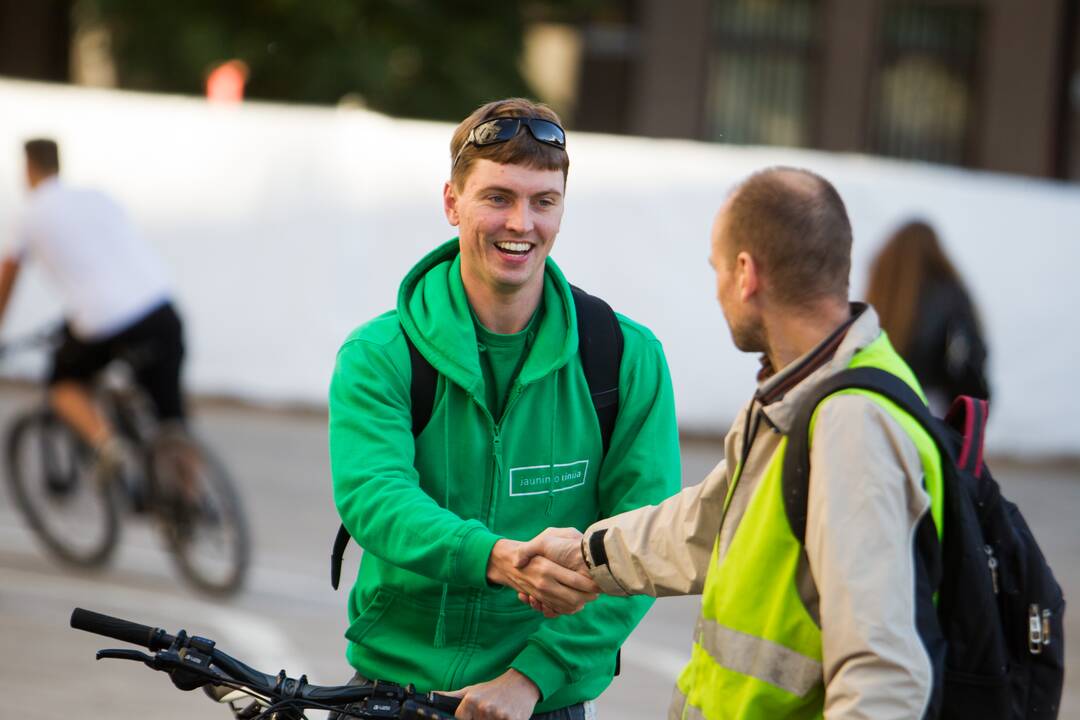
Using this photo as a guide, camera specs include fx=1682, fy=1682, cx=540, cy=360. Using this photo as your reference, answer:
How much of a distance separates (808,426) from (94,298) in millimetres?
6138

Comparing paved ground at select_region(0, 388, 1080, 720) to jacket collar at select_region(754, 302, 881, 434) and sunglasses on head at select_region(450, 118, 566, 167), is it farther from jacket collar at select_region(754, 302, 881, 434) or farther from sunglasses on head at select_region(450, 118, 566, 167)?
jacket collar at select_region(754, 302, 881, 434)

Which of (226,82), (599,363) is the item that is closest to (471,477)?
(599,363)

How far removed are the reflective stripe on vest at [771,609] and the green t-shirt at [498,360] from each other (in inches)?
24.1

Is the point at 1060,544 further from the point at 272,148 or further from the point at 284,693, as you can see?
the point at 284,693

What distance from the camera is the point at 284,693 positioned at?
8.49 ft

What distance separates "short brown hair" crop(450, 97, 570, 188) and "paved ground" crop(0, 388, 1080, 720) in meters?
3.69

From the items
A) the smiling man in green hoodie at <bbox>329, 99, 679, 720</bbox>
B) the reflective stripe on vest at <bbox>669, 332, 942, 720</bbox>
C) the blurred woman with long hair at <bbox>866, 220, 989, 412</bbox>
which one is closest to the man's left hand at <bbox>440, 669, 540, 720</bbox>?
the smiling man in green hoodie at <bbox>329, 99, 679, 720</bbox>

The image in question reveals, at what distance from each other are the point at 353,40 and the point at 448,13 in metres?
1.37

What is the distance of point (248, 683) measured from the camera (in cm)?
259

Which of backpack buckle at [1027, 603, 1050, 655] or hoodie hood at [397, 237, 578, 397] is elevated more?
hoodie hood at [397, 237, 578, 397]

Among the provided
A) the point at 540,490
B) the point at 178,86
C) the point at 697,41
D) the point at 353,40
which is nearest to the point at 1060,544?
the point at 540,490

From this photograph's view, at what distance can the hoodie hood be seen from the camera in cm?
285

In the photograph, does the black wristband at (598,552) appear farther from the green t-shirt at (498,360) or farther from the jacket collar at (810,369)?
the jacket collar at (810,369)

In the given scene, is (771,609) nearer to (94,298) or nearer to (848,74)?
(94,298)
